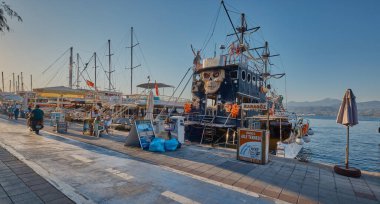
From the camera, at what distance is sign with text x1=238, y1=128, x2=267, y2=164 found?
23.2ft

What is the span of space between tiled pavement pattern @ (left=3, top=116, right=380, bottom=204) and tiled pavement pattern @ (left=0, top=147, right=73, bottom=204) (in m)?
3.22

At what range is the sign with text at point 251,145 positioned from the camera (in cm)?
707

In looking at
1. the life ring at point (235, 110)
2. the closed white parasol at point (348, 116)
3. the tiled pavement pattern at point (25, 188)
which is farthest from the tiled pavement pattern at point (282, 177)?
the life ring at point (235, 110)

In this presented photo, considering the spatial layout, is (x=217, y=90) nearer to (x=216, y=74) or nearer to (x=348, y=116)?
(x=216, y=74)

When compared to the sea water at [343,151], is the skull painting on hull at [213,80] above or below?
above

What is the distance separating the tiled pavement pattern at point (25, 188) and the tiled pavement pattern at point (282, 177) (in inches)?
127

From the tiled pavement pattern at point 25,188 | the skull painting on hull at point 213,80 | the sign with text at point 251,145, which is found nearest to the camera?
the tiled pavement pattern at point 25,188

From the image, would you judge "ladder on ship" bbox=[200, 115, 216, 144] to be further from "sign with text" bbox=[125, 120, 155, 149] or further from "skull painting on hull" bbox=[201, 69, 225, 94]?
"sign with text" bbox=[125, 120, 155, 149]

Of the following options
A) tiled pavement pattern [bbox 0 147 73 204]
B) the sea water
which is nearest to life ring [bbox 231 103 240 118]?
the sea water

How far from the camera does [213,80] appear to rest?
1788 centimetres

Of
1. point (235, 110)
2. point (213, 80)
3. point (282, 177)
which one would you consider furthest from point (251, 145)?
point (213, 80)

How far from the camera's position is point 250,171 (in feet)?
20.1

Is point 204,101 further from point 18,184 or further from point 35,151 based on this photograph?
point 18,184

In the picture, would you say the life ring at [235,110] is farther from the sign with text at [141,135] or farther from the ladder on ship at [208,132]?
the sign with text at [141,135]
